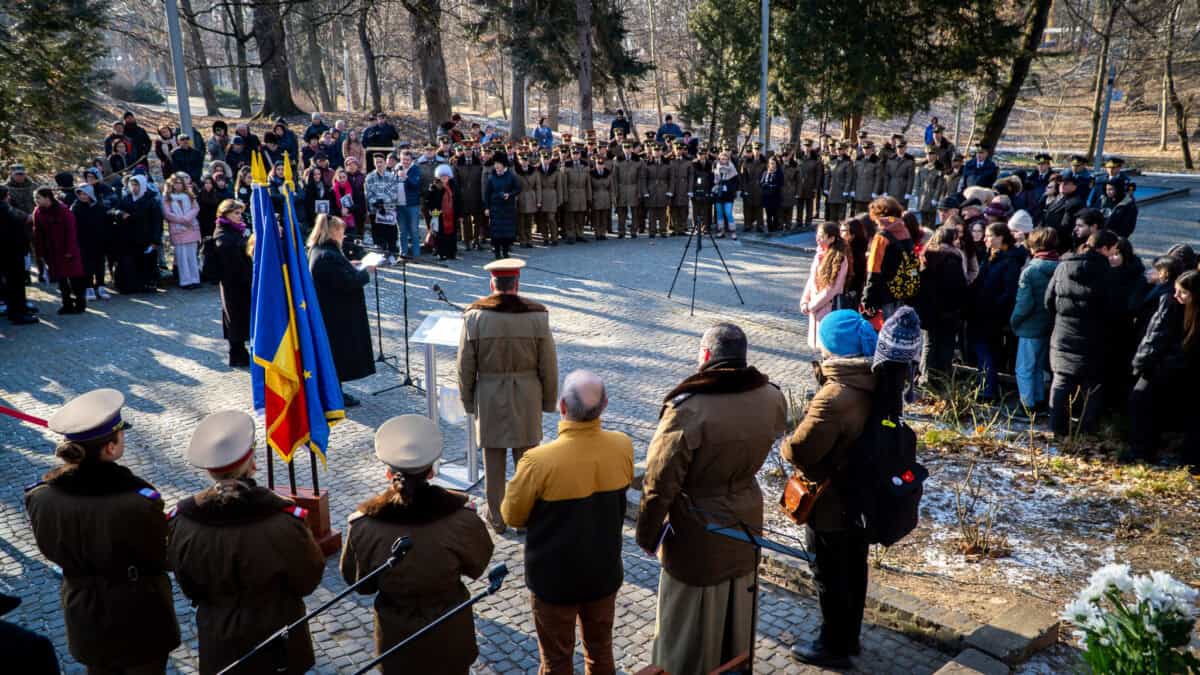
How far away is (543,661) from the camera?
173 inches

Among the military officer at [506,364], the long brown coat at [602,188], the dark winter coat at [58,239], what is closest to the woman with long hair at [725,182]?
the long brown coat at [602,188]

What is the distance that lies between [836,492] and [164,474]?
5547mm

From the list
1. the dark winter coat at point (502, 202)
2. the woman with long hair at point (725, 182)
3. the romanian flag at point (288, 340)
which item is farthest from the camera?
the woman with long hair at point (725, 182)

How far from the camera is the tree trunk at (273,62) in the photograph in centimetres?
2792

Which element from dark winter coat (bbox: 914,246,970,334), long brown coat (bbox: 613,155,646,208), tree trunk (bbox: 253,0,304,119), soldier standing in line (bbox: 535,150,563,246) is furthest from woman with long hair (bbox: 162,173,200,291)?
tree trunk (bbox: 253,0,304,119)

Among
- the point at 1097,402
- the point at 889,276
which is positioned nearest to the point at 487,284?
the point at 889,276

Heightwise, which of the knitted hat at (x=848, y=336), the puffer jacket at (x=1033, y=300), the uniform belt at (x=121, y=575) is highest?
the knitted hat at (x=848, y=336)

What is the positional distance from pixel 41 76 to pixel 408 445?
45.6ft

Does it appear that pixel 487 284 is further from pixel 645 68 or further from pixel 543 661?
pixel 645 68

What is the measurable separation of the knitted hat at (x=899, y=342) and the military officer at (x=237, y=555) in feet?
8.95

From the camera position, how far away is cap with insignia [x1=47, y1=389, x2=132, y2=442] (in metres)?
3.94

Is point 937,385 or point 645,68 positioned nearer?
point 937,385

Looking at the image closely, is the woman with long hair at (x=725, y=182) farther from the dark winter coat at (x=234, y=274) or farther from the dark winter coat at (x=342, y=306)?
the dark winter coat at (x=342, y=306)

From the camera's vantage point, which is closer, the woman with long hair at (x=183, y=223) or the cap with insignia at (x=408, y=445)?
the cap with insignia at (x=408, y=445)
